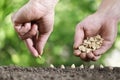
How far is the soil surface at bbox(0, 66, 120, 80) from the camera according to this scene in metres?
1.79

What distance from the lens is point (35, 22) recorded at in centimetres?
214

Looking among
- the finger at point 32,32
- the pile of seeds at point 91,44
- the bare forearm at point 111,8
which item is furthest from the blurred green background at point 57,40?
the finger at point 32,32

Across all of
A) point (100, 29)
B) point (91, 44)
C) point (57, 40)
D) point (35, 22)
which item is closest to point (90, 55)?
point (91, 44)

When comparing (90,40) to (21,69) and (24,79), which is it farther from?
(24,79)

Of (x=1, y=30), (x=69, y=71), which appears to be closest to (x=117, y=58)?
(x=1, y=30)

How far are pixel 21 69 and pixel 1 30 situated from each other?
1.36m

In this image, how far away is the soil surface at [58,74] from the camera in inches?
70.3

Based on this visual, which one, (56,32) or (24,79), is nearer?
(24,79)

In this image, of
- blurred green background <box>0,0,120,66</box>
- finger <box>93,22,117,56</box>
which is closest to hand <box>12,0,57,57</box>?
finger <box>93,22,117,56</box>

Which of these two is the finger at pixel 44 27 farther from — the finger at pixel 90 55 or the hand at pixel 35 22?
the finger at pixel 90 55

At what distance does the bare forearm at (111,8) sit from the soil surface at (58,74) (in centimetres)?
40

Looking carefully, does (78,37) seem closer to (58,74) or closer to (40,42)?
(40,42)

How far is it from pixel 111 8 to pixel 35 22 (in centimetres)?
50

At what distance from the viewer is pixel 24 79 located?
1.73 meters
